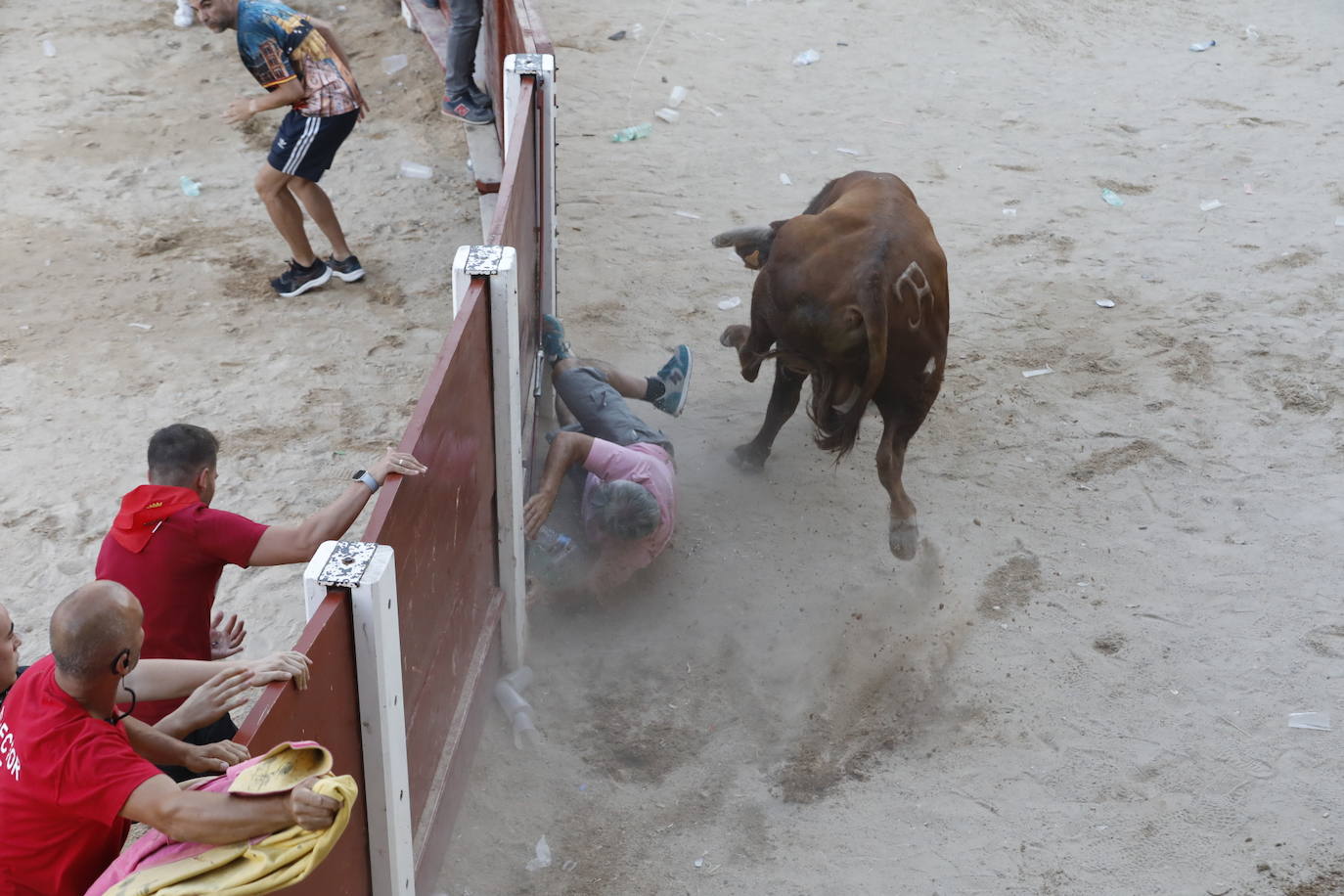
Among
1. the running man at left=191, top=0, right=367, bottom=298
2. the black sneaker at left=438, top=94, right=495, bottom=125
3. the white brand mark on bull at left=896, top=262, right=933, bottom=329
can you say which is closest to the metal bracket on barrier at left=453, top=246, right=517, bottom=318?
the white brand mark on bull at left=896, top=262, right=933, bottom=329

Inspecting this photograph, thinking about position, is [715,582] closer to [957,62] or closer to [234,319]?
[234,319]

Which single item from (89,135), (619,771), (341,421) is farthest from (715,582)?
(89,135)

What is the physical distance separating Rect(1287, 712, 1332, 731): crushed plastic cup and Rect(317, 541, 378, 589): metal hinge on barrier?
3.14m

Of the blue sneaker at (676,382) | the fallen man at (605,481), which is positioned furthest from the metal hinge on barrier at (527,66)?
the blue sneaker at (676,382)

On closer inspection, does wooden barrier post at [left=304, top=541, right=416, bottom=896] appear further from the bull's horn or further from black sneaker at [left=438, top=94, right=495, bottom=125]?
black sneaker at [left=438, top=94, right=495, bottom=125]

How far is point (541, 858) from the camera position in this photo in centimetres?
346

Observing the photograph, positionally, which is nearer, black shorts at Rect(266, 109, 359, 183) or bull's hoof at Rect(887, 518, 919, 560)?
bull's hoof at Rect(887, 518, 919, 560)

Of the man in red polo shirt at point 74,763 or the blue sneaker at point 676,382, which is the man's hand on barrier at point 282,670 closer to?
the man in red polo shirt at point 74,763

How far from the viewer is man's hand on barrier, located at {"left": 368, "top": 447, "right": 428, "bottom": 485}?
2549 mm

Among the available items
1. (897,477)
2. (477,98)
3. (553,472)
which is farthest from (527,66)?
(477,98)

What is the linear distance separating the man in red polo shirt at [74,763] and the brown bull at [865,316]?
2872 millimetres

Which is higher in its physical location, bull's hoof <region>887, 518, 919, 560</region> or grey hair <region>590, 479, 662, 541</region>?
grey hair <region>590, 479, 662, 541</region>

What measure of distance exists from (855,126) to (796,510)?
4.18 m

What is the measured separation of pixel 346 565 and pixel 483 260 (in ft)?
4.38
